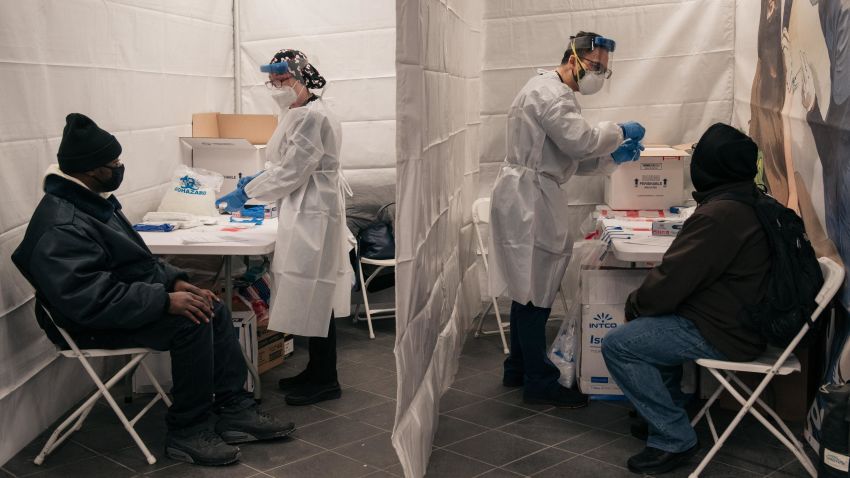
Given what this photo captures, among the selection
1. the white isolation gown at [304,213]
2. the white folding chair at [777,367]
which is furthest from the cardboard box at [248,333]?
the white folding chair at [777,367]

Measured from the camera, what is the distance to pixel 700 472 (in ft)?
10.2

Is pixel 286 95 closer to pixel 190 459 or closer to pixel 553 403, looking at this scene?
pixel 190 459

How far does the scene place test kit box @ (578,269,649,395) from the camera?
3.88 m

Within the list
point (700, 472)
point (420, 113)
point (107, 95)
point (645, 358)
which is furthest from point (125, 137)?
point (700, 472)

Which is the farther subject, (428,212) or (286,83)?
(286,83)

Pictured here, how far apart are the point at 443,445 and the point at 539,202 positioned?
3.88ft

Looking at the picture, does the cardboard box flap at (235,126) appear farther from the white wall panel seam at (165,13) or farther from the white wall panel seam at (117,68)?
the white wall panel seam at (165,13)

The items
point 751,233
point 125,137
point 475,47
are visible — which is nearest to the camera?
point 751,233

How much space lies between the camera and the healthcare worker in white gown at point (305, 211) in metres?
3.84

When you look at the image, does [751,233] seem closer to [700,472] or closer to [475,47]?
[700,472]

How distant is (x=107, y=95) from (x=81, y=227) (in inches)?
47.0

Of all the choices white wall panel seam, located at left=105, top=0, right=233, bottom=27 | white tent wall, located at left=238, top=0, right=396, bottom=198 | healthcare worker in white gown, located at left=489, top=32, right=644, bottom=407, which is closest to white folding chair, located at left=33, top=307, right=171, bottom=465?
healthcare worker in white gown, located at left=489, top=32, right=644, bottom=407

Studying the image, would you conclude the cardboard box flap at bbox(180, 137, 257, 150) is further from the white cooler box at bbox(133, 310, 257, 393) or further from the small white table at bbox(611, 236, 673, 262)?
the small white table at bbox(611, 236, 673, 262)

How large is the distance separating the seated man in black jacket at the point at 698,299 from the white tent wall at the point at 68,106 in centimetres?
235
